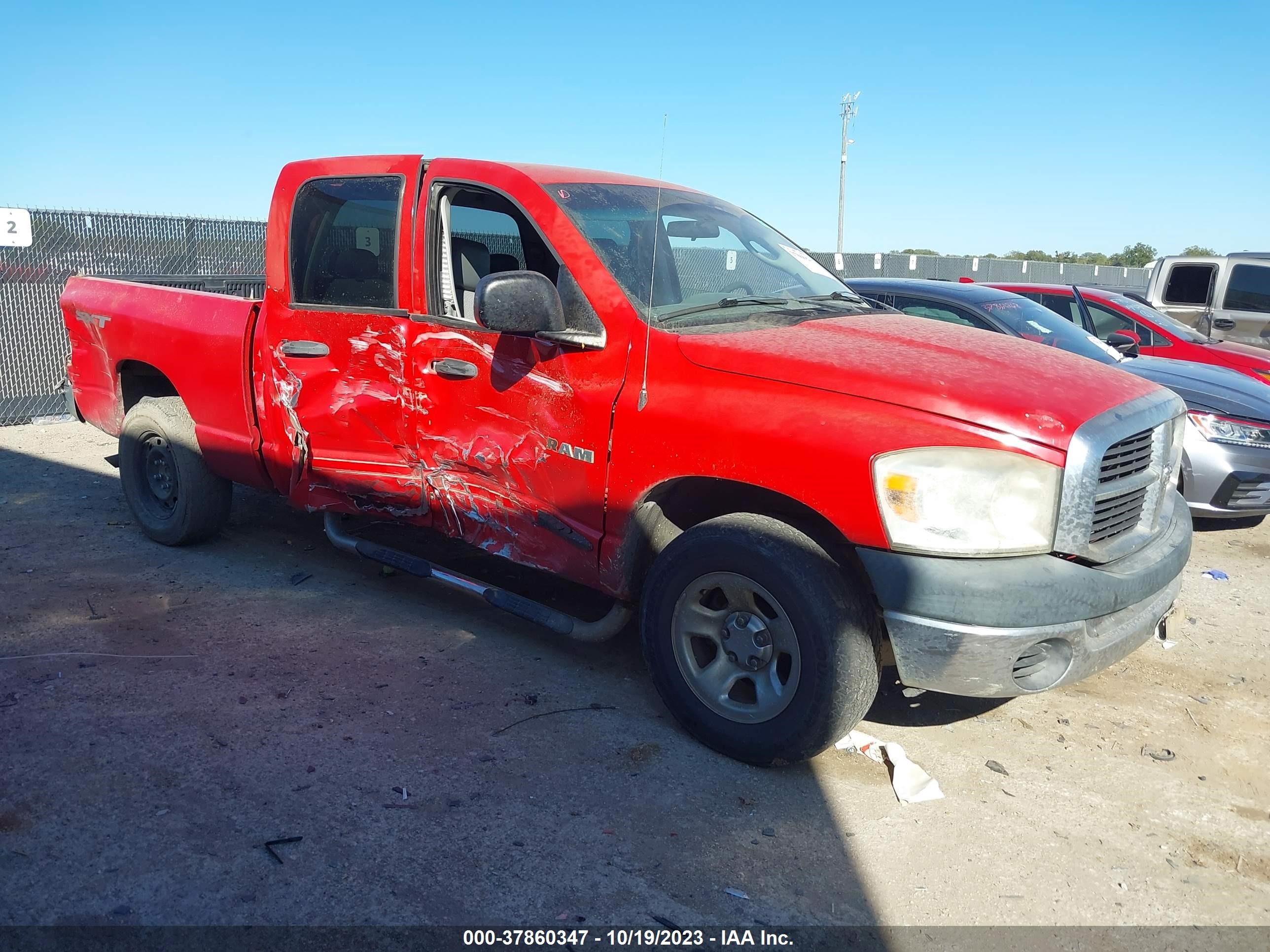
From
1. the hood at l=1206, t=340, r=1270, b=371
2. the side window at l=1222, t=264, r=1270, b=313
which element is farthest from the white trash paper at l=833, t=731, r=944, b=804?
the side window at l=1222, t=264, r=1270, b=313

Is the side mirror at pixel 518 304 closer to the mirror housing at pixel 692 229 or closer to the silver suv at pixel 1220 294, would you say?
the mirror housing at pixel 692 229

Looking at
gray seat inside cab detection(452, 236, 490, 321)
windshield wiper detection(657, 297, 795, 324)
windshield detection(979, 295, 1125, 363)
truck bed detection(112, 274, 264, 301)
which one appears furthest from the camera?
truck bed detection(112, 274, 264, 301)

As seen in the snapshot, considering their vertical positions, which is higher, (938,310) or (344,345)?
(344,345)

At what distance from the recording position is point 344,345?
14.6ft

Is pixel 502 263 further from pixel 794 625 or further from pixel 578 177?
pixel 794 625

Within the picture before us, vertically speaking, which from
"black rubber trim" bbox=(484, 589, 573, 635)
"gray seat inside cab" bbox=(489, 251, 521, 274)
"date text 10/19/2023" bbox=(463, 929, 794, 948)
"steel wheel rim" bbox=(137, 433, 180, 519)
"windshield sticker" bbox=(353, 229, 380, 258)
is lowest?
"date text 10/19/2023" bbox=(463, 929, 794, 948)

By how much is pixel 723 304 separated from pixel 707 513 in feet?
2.80

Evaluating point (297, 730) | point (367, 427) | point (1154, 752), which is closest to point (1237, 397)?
point (1154, 752)

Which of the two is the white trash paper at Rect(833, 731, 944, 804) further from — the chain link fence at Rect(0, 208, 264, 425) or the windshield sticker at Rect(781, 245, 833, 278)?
the chain link fence at Rect(0, 208, 264, 425)

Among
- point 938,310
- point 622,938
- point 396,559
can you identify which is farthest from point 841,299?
point 938,310

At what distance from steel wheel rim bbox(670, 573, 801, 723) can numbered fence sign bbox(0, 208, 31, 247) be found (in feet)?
28.2

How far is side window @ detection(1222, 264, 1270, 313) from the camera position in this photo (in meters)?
11.2

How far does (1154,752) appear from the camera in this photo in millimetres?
3678

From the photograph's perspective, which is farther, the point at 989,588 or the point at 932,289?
the point at 932,289
